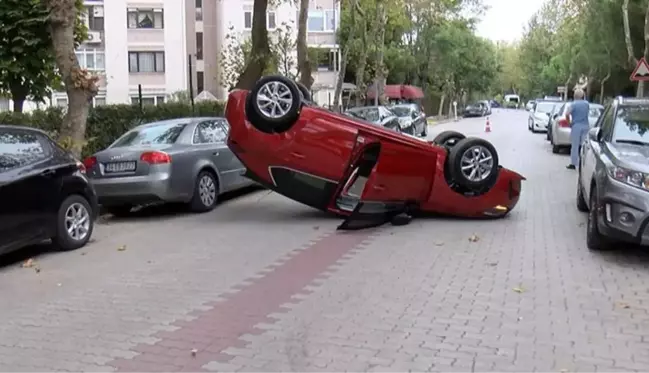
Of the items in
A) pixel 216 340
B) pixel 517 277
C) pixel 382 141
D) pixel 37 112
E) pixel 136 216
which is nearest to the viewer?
pixel 216 340

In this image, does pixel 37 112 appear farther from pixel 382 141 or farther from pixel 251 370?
pixel 251 370

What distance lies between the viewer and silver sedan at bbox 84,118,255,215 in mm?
11602

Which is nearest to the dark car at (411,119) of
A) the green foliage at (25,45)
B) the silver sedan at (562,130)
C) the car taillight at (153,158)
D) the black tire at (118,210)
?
the silver sedan at (562,130)

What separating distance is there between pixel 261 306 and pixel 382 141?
4.13 meters

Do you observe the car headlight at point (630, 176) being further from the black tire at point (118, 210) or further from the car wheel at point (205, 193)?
the black tire at point (118, 210)

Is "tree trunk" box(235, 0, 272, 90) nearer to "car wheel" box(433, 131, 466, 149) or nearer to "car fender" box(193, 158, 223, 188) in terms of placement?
"car fender" box(193, 158, 223, 188)

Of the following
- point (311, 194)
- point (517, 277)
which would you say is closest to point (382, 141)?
point (311, 194)

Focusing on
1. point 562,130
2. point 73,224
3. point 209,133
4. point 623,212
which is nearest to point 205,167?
point 209,133

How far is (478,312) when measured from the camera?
6.45 m

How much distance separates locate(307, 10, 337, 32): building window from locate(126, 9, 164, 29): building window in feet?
34.4

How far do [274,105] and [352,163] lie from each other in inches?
50.3

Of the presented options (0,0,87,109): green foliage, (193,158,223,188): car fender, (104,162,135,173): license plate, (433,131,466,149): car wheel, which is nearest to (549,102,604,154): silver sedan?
(433,131,466,149): car wheel

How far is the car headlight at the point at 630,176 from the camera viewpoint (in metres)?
7.85

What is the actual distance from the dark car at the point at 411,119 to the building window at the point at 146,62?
A: 22.5 meters
